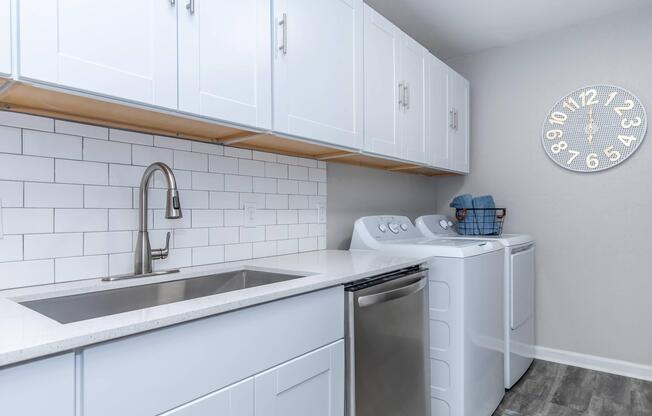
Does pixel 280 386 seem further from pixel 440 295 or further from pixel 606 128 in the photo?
pixel 606 128

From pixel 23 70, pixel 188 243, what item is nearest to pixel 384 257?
pixel 188 243

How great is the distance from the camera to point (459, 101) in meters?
2.96

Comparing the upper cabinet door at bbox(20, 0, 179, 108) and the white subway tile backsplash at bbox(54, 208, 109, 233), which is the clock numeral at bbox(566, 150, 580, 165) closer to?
the upper cabinet door at bbox(20, 0, 179, 108)

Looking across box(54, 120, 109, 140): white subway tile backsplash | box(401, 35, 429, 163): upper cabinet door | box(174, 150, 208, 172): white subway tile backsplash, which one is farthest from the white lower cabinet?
box(401, 35, 429, 163): upper cabinet door

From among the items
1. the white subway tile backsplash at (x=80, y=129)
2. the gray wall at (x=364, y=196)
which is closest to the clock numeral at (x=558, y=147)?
the gray wall at (x=364, y=196)

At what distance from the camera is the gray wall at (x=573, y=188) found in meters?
2.57

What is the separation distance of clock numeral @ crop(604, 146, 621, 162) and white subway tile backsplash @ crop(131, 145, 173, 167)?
108 inches

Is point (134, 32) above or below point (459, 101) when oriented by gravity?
below

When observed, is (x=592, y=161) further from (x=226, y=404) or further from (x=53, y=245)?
(x=53, y=245)

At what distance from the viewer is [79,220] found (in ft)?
4.23

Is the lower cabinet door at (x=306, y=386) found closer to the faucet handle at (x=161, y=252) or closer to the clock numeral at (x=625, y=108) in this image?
the faucet handle at (x=161, y=252)

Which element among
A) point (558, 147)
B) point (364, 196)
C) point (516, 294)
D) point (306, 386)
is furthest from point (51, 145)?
point (558, 147)

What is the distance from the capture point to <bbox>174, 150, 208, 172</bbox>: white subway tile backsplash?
5.15ft

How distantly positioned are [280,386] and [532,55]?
3.01m
